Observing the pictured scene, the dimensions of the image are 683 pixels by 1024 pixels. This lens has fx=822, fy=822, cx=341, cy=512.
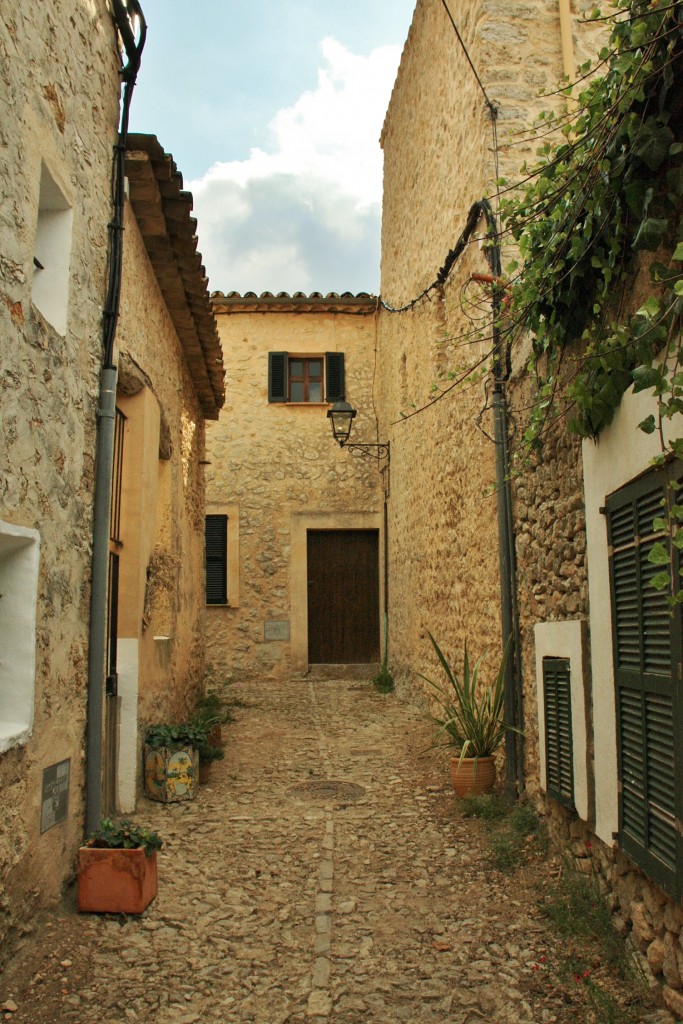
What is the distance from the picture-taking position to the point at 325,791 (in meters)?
5.86

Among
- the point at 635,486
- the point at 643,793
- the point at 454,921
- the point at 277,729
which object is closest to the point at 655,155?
the point at 635,486

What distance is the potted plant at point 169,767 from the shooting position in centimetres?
541

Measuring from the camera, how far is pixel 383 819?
5207 mm

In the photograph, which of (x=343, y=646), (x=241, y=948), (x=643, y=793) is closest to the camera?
(x=643, y=793)

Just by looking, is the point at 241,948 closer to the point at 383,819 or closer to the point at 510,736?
the point at 383,819

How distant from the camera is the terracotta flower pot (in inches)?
207

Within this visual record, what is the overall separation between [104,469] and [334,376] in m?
8.89

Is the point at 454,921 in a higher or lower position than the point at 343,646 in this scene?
lower

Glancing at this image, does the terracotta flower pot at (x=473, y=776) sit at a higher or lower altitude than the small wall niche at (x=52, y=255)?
lower

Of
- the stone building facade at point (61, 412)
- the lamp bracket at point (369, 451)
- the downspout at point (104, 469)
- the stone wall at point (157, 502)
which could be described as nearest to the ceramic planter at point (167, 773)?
the stone wall at point (157, 502)

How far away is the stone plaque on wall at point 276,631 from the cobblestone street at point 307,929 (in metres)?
6.23

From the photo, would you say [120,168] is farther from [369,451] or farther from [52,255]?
[369,451]

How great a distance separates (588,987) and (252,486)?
10199mm

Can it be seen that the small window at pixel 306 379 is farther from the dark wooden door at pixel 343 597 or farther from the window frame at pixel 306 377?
the dark wooden door at pixel 343 597
